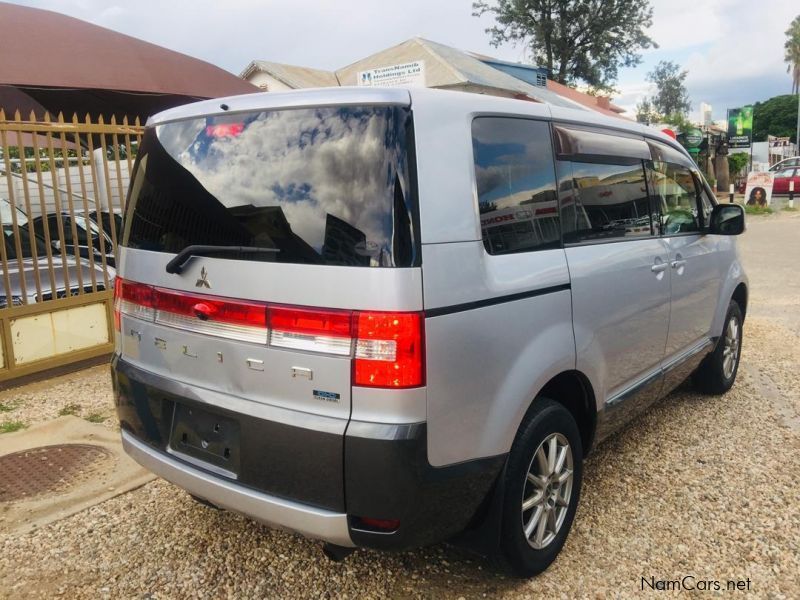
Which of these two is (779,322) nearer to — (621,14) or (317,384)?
(317,384)

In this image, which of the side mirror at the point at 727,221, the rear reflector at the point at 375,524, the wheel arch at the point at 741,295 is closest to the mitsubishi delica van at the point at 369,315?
the rear reflector at the point at 375,524

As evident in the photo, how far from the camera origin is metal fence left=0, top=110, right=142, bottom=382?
16.4 feet

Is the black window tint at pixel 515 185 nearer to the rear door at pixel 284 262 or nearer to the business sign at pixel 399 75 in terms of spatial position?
the rear door at pixel 284 262

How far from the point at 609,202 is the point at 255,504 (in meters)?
2.12

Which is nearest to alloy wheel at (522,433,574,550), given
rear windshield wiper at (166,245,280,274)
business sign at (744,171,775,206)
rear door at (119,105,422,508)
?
rear door at (119,105,422,508)

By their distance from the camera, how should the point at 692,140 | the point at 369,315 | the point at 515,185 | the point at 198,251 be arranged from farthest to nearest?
1. the point at 692,140
2. the point at 515,185
3. the point at 198,251
4. the point at 369,315

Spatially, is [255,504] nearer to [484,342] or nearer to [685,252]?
[484,342]

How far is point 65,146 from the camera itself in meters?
5.12

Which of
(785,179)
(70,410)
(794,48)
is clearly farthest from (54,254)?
(794,48)

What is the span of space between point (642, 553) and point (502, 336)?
1.33 metres

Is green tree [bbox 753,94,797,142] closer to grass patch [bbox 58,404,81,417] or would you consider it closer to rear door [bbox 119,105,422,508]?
grass patch [bbox 58,404,81,417]

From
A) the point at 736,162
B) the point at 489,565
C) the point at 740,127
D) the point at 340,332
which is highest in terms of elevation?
the point at 740,127

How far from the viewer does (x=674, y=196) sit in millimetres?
3859

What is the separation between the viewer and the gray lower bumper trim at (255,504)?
204 cm
